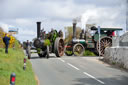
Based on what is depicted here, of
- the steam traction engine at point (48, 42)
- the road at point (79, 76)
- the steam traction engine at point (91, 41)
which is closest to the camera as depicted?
the road at point (79, 76)

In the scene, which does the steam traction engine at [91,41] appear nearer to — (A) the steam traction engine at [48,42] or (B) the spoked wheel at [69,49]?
(B) the spoked wheel at [69,49]

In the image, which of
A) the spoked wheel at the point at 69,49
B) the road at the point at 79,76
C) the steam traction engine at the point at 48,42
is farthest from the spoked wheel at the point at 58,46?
the road at the point at 79,76

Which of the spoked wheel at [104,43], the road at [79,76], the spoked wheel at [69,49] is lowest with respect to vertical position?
the road at [79,76]

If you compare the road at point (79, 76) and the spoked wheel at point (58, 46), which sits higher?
the spoked wheel at point (58, 46)

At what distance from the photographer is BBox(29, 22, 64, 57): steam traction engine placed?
2041cm

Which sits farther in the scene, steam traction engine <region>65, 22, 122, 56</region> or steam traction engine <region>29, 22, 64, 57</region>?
steam traction engine <region>65, 22, 122, 56</region>

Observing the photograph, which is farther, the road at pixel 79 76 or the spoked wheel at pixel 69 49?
the spoked wheel at pixel 69 49

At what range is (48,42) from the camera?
20562mm

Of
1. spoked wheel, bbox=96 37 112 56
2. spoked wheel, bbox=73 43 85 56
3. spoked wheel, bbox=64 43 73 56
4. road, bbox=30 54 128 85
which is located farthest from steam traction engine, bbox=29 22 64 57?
spoked wheel, bbox=96 37 112 56

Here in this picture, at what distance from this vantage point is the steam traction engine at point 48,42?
20.4 m

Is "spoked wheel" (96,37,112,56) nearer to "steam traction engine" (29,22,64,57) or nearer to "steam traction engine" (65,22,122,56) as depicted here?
"steam traction engine" (65,22,122,56)

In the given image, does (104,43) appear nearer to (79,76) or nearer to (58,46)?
(58,46)

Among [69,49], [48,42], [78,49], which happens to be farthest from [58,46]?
[69,49]


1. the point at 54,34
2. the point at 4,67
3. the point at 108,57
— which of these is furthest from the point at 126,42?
the point at 4,67
